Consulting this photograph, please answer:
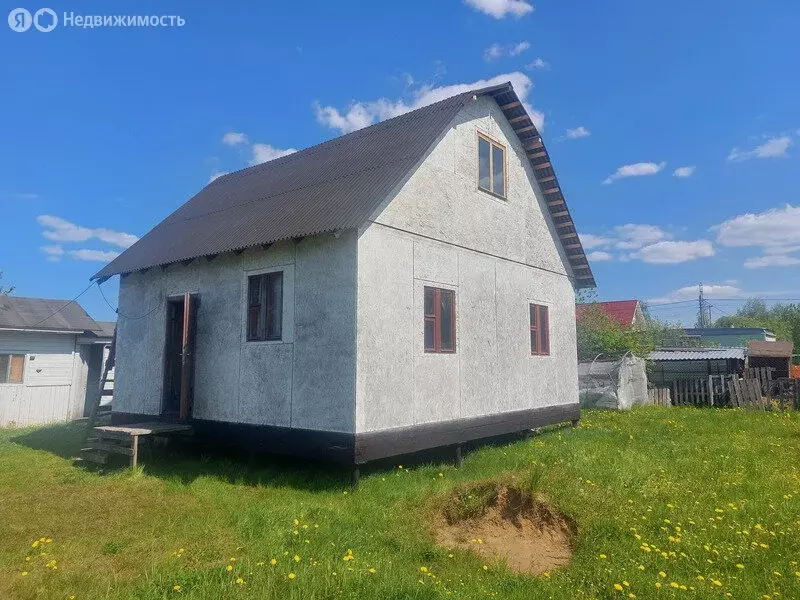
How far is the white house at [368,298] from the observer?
917 cm

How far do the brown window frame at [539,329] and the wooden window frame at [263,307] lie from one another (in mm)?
6552

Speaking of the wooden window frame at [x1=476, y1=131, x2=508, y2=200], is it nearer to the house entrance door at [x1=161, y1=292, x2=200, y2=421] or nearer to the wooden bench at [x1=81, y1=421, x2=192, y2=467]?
the house entrance door at [x1=161, y1=292, x2=200, y2=421]

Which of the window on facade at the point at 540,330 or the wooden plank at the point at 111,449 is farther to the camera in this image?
the window on facade at the point at 540,330

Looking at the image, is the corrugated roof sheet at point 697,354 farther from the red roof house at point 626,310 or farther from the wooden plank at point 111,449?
the wooden plank at point 111,449

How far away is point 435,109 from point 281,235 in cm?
511

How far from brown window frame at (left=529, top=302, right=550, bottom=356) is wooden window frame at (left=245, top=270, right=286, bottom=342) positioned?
655cm

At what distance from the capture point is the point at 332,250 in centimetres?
936

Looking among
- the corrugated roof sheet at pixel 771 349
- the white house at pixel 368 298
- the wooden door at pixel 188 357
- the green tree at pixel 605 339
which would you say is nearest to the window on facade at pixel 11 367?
the white house at pixel 368 298

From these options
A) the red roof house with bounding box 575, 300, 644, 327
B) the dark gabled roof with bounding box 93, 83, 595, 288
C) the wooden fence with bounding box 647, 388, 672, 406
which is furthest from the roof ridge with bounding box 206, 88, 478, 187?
the red roof house with bounding box 575, 300, 644, 327

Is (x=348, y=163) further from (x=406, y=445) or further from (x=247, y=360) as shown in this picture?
(x=406, y=445)

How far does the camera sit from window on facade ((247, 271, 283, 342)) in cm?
1016

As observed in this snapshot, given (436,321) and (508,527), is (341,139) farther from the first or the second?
(508,527)

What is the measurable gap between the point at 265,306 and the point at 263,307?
6 cm

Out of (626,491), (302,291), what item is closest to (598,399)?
(626,491)
